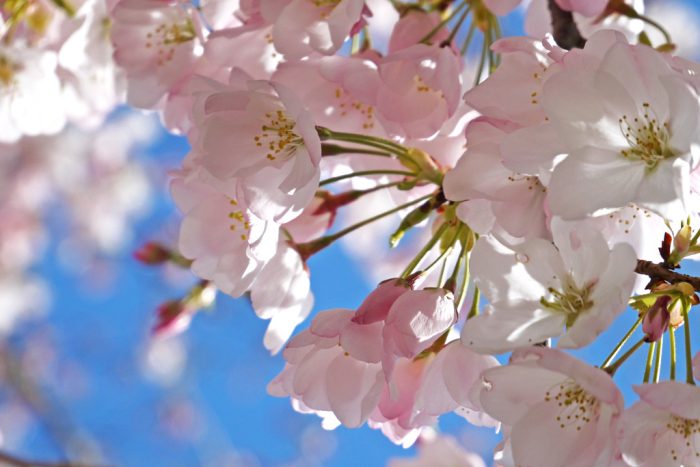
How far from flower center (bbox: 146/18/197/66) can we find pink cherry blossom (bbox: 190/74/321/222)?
339mm

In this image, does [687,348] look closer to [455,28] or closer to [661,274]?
[661,274]

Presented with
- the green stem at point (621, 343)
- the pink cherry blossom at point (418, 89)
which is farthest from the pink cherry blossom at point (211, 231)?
the green stem at point (621, 343)

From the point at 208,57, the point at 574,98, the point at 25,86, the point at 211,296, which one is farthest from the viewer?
the point at 211,296

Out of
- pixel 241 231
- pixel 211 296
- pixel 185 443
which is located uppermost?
pixel 241 231

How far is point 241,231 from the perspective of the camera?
1282mm

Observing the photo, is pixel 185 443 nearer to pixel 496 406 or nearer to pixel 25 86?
pixel 25 86

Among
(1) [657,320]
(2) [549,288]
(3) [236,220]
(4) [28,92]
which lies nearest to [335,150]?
(3) [236,220]

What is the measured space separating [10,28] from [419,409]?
3.85ft

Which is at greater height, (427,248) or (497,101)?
(497,101)

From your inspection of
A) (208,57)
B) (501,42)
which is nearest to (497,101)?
(501,42)

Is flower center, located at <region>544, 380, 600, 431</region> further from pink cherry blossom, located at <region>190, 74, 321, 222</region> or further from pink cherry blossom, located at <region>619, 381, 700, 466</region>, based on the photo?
pink cherry blossom, located at <region>190, 74, 321, 222</region>

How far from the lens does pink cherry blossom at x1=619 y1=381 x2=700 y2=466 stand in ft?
2.84

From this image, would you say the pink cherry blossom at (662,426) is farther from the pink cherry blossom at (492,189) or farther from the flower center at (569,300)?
the pink cherry blossom at (492,189)

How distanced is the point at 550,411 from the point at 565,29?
70cm
